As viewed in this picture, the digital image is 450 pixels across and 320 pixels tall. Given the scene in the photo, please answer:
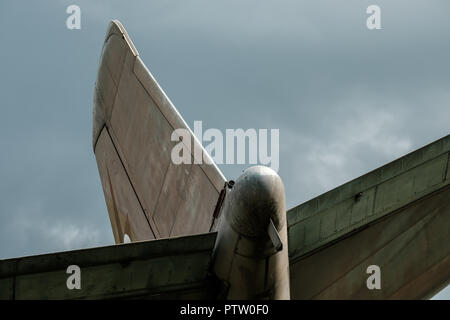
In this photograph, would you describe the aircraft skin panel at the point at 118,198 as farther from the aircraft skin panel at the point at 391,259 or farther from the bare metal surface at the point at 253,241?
the bare metal surface at the point at 253,241

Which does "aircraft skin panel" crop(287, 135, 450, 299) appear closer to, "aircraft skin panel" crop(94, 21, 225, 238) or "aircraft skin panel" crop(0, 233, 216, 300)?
"aircraft skin panel" crop(0, 233, 216, 300)

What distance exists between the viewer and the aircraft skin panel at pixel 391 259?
984 centimetres

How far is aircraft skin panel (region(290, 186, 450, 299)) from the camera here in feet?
32.3

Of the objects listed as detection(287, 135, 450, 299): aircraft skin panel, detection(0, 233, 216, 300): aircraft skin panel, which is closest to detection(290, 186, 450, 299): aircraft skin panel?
detection(287, 135, 450, 299): aircraft skin panel

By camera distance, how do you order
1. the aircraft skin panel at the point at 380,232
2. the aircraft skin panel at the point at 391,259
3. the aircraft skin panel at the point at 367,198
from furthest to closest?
1. the aircraft skin panel at the point at 391,259
2. the aircraft skin panel at the point at 380,232
3. the aircraft skin panel at the point at 367,198

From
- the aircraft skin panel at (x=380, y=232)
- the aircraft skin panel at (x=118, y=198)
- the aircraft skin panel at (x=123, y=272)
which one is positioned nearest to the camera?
the aircraft skin panel at (x=123, y=272)

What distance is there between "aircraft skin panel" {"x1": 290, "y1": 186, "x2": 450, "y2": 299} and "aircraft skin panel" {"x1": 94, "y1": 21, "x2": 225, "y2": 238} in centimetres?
255

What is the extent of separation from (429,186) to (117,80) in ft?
33.6

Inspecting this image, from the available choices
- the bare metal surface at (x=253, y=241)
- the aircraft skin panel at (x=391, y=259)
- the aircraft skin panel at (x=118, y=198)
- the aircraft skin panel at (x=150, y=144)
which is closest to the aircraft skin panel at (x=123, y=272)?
the bare metal surface at (x=253, y=241)

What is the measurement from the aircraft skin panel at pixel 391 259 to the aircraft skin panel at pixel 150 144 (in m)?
2.55

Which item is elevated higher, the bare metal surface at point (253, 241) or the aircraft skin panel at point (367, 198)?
the aircraft skin panel at point (367, 198)

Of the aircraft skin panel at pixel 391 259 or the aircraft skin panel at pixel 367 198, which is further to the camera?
the aircraft skin panel at pixel 391 259
